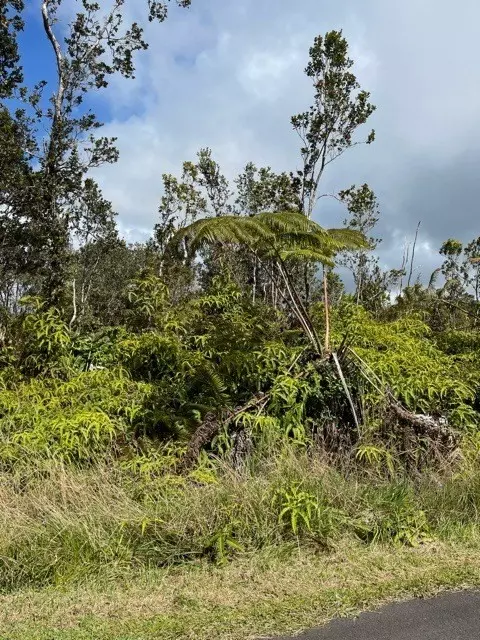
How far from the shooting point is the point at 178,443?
20.0ft

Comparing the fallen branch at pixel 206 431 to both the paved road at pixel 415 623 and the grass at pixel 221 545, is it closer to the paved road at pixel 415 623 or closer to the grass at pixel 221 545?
the grass at pixel 221 545

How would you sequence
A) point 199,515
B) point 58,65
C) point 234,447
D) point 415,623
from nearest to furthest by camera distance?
point 415,623 < point 199,515 < point 234,447 < point 58,65

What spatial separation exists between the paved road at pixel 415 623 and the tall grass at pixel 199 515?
981 millimetres

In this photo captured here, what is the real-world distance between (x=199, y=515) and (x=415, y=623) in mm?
1839

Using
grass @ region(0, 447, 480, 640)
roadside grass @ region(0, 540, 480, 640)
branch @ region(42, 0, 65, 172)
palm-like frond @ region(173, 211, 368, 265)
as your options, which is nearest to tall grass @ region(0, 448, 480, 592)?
grass @ region(0, 447, 480, 640)

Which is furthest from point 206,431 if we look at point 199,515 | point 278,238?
point 278,238

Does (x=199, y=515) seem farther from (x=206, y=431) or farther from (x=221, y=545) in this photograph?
(x=206, y=431)

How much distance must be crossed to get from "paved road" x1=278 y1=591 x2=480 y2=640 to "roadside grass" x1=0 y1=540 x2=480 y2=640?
4.0 inches

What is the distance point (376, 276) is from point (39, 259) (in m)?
11.9

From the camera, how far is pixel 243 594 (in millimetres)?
3660

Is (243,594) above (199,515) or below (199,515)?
below

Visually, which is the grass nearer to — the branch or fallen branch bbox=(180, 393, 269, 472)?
fallen branch bbox=(180, 393, 269, 472)

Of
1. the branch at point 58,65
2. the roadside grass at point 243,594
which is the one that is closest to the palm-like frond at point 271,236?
the roadside grass at point 243,594

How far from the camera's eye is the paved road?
3107 millimetres
